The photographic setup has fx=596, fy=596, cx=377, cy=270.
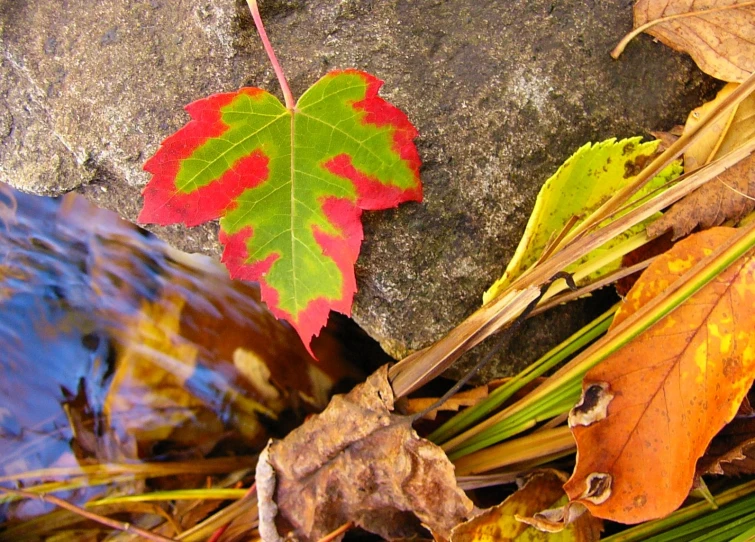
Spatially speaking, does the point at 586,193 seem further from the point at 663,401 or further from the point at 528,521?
the point at 528,521

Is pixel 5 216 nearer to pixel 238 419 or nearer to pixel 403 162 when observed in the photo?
pixel 238 419

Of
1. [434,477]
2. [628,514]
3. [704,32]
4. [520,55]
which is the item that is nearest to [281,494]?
[434,477]

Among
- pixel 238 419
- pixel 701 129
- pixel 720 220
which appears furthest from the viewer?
pixel 238 419

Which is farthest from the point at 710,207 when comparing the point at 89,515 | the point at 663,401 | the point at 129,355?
the point at 89,515

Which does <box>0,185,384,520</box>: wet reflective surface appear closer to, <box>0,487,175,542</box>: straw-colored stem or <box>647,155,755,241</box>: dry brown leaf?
<box>0,487,175,542</box>: straw-colored stem

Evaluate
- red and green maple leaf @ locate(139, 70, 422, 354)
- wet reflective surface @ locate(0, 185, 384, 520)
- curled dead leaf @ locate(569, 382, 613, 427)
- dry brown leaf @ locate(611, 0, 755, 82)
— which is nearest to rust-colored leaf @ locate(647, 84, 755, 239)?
dry brown leaf @ locate(611, 0, 755, 82)
